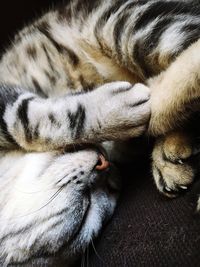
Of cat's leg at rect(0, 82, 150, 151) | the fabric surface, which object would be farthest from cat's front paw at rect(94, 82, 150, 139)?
the fabric surface

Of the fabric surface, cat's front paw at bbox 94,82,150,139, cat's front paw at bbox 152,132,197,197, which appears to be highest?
cat's front paw at bbox 94,82,150,139

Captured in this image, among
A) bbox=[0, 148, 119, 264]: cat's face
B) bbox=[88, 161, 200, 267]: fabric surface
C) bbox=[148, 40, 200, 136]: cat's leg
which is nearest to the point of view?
bbox=[88, 161, 200, 267]: fabric surface

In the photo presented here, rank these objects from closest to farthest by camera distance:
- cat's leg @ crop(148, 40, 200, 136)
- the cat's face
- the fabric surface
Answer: the fabric surface, cat's leg @ crop(148, 40, 200, 136), the cat's face

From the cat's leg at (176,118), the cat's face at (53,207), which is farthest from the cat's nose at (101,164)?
the cat's leg at (176,118)

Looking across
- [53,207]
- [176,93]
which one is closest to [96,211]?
[53,207]

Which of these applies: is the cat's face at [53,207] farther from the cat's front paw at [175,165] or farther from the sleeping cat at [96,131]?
the cat's front paw at [175,165]

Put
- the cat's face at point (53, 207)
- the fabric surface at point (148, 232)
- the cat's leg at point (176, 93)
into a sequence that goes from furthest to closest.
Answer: the cat's face at point (53, 207)
the cat's leg at point (176, 93)
the fabric surface at point (148, 232)

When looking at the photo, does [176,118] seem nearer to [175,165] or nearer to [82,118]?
[175,165]

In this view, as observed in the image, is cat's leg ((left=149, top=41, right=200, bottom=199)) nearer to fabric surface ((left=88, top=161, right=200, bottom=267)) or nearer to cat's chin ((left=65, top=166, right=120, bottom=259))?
fabric surface ((left=88, top=161, right=200, bottom=267))

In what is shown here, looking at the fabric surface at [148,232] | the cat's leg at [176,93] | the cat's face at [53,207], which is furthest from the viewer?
the cat's face at [53,207]
